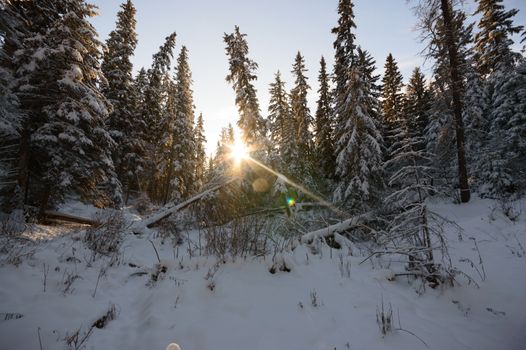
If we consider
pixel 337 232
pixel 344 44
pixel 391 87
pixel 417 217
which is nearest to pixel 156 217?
pixel 337 232

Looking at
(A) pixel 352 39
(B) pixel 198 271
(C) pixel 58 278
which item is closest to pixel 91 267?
(C) pixel 58 278

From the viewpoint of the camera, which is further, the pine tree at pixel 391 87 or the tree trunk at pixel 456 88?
the pine tree at pixel 391 87

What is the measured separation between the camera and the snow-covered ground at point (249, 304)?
2.85 meters

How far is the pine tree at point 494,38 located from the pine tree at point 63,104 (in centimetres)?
2561

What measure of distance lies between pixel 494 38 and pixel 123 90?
29.6m

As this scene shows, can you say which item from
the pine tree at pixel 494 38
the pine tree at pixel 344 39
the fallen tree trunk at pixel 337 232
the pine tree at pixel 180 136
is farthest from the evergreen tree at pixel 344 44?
the pine tree at pixel 180 136

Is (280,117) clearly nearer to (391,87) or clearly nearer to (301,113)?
(301,113)

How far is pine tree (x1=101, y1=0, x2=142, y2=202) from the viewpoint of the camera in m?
19.3

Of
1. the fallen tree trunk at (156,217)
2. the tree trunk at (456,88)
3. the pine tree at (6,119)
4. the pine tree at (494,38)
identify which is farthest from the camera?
the pine tree at (494,38)

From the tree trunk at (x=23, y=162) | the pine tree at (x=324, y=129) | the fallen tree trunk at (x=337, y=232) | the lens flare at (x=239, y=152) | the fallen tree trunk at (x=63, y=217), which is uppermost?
the pine tree at (x=324, y=129)

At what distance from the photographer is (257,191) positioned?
14.1m

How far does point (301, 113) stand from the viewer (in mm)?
25922

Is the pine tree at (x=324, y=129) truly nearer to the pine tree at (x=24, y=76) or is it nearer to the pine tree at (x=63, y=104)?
the pine tree at (x=63, y=104)

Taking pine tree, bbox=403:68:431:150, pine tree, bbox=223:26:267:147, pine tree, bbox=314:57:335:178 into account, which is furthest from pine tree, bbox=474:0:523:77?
pine tree, bbox=223:26:267:147
